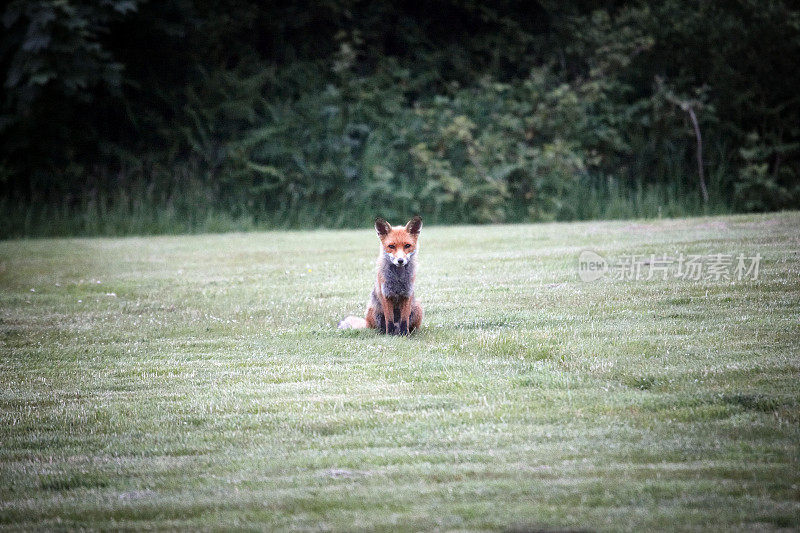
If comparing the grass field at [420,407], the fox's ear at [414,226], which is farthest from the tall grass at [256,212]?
the fox's ear at [414,226]

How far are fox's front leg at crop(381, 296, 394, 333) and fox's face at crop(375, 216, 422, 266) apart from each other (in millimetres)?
389

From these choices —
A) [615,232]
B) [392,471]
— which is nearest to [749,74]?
[615,232]

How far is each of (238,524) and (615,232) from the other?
37.7 feet

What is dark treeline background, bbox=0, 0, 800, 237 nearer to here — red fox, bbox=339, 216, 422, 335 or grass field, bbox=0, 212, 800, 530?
grass field, bbox=0, 212, 800, 530

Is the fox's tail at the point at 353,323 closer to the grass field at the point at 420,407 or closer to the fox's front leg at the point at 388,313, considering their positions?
the grass field at the point at 420,407

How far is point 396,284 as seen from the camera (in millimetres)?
7648

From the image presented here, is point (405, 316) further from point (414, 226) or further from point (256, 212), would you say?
point (256, 212)

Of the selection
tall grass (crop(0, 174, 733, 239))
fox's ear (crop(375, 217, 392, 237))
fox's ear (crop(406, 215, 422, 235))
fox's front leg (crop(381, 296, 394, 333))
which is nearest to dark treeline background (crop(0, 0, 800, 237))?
tall grass (crop(0, 174, 733, 239))

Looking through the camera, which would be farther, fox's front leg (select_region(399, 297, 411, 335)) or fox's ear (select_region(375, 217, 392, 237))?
fox's ear (select_region(375, 217, 392, 237))

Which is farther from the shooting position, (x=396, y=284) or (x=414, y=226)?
(x=414, y=226)

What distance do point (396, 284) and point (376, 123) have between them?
14820 millimetres

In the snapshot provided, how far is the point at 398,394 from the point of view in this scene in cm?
577

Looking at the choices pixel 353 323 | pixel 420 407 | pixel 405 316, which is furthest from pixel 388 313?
pixel 420 407

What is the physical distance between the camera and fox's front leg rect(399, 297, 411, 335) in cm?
774
